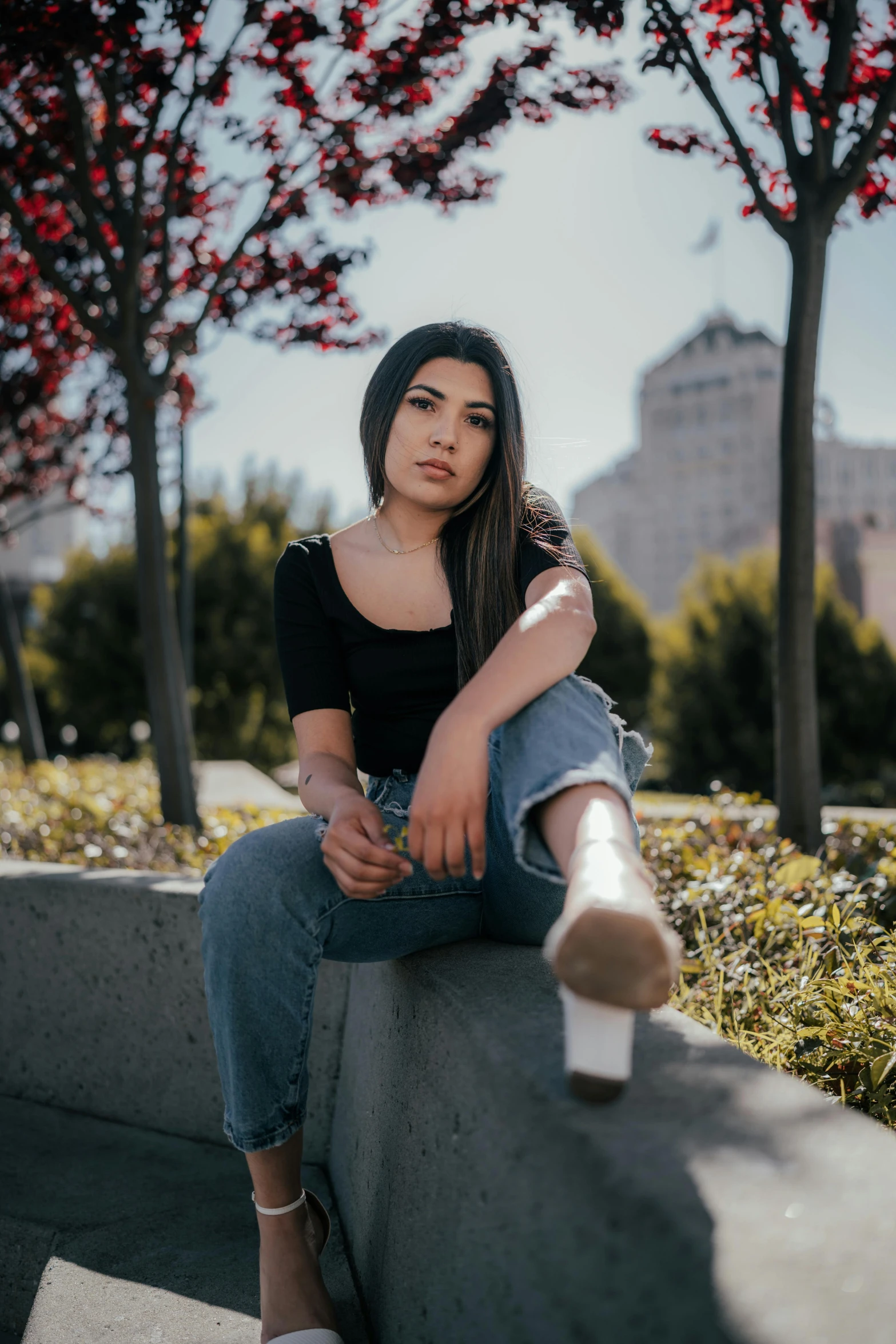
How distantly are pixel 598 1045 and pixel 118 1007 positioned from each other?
5.66 ft

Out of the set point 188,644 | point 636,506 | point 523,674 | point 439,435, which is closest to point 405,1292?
point 523,674

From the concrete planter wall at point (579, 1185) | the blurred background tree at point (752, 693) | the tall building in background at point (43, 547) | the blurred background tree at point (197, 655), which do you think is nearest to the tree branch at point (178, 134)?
the concrete planter wall at point (579, 1185)

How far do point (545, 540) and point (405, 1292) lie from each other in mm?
1152

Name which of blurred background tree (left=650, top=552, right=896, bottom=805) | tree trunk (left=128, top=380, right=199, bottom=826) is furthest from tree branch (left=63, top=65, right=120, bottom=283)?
blurred background tree (left=650, top=552, right=896, bottom=805)

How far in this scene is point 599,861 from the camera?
1.02 meters

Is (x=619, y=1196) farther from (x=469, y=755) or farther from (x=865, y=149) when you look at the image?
(x=865, y=149)

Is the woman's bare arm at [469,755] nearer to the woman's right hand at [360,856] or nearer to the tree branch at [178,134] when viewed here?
the woman's right hand at [360,856]

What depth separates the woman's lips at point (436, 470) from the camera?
1.80m

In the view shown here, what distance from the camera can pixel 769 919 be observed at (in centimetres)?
215

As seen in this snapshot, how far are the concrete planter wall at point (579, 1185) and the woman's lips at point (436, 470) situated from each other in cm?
82

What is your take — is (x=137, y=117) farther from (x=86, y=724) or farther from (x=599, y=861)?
(x=86, y=724)

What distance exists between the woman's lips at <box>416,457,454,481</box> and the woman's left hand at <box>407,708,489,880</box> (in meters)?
0.66

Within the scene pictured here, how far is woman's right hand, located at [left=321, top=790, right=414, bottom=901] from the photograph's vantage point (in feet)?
4.33

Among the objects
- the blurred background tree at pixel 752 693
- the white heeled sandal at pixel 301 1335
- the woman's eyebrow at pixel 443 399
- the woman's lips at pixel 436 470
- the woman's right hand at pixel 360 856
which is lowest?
the blurred background tree at pixel 752 693
